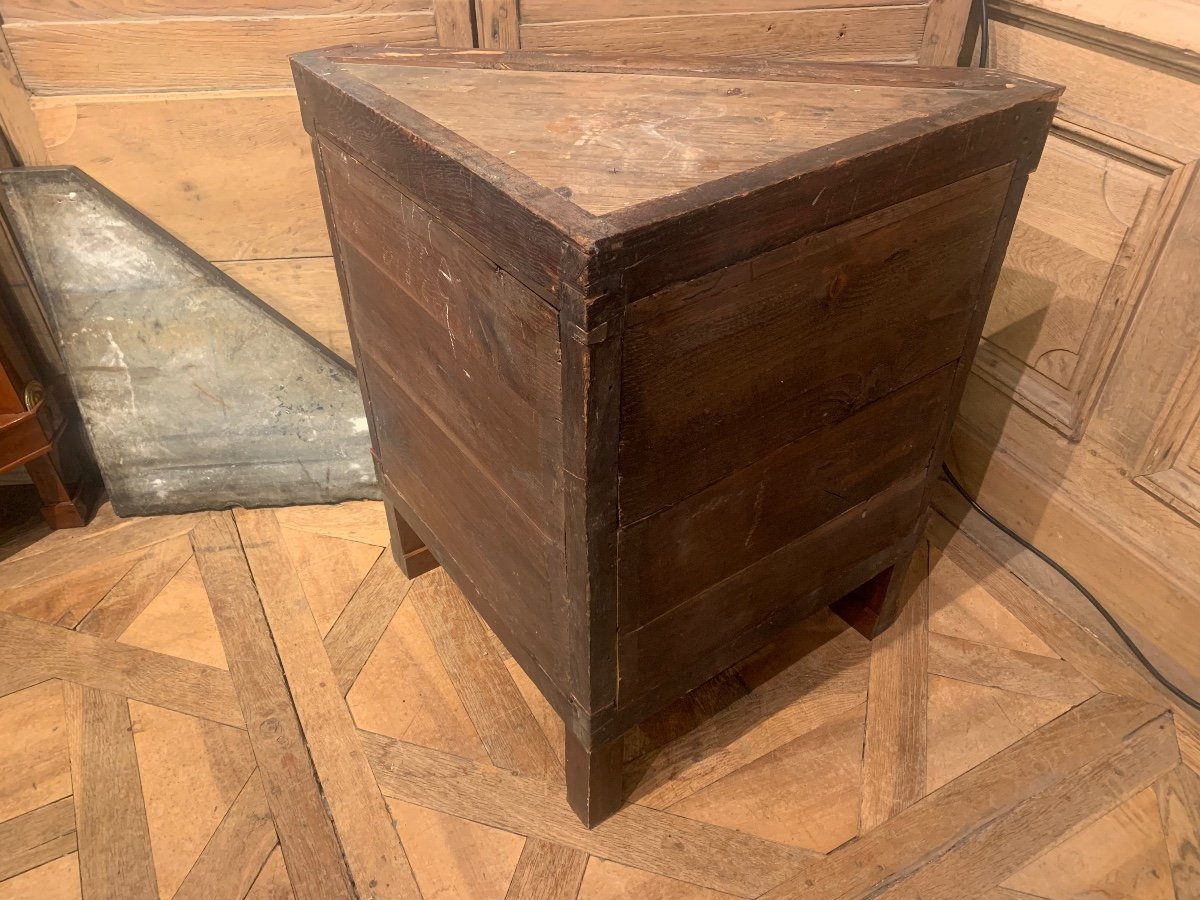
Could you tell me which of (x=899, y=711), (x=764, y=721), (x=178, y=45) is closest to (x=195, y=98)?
(x=178, y=45)

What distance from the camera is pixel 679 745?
43.2 inches

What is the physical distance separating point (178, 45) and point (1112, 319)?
1.22 m

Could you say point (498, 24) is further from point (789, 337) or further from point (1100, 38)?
point (1100, 38)

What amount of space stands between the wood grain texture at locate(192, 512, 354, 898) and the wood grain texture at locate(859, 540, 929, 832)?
23.6 inches

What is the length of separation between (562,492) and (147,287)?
0.86m

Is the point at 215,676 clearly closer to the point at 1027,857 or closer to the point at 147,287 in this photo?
the point at 147,287

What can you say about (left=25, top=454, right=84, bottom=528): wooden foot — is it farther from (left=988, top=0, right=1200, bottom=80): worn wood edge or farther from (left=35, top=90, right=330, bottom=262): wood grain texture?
(left=988, top=0, right=1200, bottom=80): worn wood edge

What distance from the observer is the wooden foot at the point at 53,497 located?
1.32 meters

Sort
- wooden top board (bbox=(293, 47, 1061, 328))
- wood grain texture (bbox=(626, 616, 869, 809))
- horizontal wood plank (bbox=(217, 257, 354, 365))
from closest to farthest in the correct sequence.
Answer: wooden top board (bbox=(293, 47, 1061, 328)) < wood grain texture (bbox=(626, 616, 869, 809)) < horizontal wood plank (bbox=(217, 257, 354, 365))

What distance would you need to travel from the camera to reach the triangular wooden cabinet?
0.66 metres

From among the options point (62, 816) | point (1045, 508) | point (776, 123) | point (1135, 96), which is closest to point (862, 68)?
point (776, 123)

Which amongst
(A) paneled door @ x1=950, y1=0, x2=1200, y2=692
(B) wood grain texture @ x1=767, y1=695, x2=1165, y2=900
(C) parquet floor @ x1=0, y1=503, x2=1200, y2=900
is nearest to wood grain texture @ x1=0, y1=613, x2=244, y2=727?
(C) parquet floor @ x1=0, y1=503, x2=1200, y2=900

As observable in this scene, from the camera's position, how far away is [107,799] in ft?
3.37

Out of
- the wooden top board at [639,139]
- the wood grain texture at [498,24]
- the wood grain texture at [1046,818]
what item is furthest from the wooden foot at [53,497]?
the wood grain texture at [1046,818]
